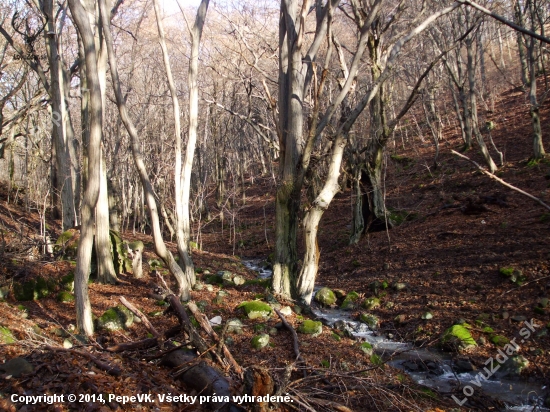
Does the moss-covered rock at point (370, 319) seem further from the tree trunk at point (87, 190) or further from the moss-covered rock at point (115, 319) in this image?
the tree trunk at point (87, 190)

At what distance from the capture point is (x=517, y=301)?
771cm

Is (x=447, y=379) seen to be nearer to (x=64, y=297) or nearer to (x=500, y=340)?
(x=500, y=340)

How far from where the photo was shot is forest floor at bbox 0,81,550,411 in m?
3.71

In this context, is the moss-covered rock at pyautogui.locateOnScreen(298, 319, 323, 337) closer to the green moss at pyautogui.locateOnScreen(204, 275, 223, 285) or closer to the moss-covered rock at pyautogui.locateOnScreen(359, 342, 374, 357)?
the moss-covered rock at pyautogui.locateOnScreen(359, 342, 374, 357)

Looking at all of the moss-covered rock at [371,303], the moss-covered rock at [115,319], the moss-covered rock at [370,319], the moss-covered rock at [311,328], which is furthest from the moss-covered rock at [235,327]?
the moss-covered rock at [371,303]

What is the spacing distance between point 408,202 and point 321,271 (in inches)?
214

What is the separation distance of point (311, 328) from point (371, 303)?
2.84 meters

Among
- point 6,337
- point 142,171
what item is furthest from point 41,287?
point 6,337

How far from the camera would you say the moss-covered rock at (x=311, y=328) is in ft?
21.8

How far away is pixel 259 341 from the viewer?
591 centimetres

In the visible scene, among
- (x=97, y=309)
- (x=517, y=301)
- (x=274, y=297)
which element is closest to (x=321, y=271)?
(x=274, y=297)

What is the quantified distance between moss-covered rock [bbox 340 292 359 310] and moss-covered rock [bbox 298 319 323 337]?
2659 mm

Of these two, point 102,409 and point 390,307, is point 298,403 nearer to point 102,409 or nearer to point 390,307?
point 102,409

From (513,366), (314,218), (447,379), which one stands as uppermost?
(314,218)
